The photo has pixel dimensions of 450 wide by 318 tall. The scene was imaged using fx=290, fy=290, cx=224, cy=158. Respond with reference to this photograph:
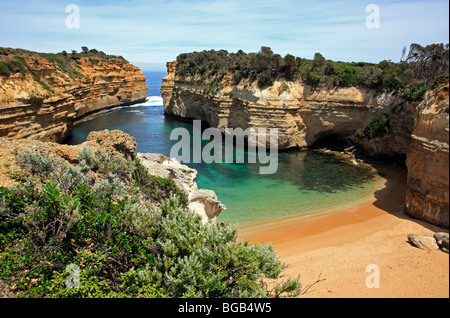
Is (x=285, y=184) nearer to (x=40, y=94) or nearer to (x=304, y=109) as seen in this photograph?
(x=304, y=109)

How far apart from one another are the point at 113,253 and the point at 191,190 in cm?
881

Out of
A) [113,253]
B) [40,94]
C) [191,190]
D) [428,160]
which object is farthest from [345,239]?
[40,94]

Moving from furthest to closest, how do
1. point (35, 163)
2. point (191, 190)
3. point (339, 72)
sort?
point (339, 72) < point (191, 190) < point (35, 163)

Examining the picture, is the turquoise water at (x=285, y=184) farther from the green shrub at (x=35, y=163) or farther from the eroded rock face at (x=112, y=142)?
the green shrub at (x=35, y=163)

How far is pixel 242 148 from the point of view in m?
34.6

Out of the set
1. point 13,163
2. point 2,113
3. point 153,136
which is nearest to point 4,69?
point 2,113

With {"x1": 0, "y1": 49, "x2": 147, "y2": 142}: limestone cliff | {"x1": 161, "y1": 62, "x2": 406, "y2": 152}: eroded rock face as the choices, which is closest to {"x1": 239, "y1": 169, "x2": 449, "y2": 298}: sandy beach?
{"x1": 161, "y1": 62, "x2": 406, "y2": 152}: eroded rock face

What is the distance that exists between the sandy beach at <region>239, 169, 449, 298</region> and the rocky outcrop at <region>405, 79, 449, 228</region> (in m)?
0.86

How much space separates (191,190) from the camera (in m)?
15.6

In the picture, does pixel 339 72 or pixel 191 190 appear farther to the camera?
pixel 339 72

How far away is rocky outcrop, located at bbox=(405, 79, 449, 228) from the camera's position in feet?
43.7
